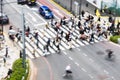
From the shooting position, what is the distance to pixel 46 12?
61.1m

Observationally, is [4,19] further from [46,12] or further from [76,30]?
[76,30]

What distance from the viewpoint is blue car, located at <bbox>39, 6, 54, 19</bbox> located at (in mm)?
61000

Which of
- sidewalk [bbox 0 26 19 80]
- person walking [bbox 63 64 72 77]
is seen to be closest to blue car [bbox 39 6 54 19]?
sidewalk [bbox 0 26 19 80]

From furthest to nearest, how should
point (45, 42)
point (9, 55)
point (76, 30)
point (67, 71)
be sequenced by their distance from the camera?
point (76, 30) → point (45, 42) → point (9, 55) → point (67, 71)

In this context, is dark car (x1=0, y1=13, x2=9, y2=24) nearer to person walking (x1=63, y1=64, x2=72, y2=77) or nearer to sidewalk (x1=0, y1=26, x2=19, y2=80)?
sidewalk (x1=0, y1=26, x2=19, y2=80)

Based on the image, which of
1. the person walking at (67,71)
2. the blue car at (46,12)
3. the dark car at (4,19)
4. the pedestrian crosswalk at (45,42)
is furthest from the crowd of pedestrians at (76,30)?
the person walking at (67,71)

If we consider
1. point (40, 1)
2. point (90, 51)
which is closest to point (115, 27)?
point (90, 51)

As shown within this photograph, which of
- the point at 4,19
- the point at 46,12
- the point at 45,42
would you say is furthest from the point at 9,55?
the point at 46,12

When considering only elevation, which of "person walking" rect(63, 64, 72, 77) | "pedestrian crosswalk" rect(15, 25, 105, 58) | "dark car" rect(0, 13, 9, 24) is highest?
"dark car" rect(0, 13, 9, 24)

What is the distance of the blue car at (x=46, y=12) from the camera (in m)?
61.0

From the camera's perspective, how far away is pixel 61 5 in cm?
6706

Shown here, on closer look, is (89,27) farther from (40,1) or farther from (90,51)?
(40,1)

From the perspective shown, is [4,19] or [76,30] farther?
[4,19]

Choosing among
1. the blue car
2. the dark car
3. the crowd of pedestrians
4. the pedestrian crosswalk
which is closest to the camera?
the pedestrian crosswalk
